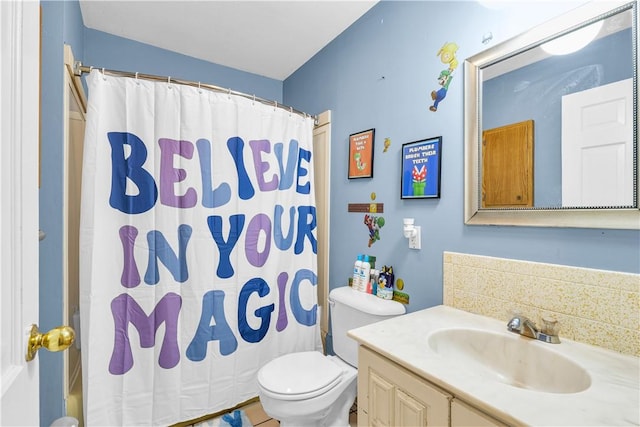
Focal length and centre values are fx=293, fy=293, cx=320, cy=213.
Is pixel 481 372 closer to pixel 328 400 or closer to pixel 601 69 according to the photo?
pixel 328 400

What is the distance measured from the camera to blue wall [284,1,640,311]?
106 centimetres

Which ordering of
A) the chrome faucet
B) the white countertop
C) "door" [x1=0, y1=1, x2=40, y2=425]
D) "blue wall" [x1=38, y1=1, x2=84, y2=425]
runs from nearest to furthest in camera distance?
1. "door" [x1=0, y1=1, x2=40, y2=425]
2. the white countertop
3. the chrome faucet
4. "blue wall" [x1=38, y1=1, x2=84, y2=425]

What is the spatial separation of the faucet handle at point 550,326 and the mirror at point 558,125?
32 centimetres

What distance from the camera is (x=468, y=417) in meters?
0.72

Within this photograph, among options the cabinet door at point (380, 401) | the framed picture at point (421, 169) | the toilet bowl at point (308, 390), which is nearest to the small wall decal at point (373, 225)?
the framed picture at point (421, 169)

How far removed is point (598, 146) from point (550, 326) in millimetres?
611

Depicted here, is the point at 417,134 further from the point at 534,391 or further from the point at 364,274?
the point at 534,391

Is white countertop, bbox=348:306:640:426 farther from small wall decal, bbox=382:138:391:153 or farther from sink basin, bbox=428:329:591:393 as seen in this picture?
small wall decal, bbox=382:138:391:153

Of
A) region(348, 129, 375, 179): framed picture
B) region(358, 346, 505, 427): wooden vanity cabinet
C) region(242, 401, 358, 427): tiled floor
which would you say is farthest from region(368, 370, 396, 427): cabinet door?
region(348, 129, 375, 179): framed picture

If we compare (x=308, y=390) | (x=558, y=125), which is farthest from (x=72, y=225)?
(x=558, y=125)

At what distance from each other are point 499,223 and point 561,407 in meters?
0.68

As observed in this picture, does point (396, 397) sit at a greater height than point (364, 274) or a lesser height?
lesser

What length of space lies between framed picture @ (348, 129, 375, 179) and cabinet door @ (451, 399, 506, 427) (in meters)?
1.27

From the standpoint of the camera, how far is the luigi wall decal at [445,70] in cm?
134
